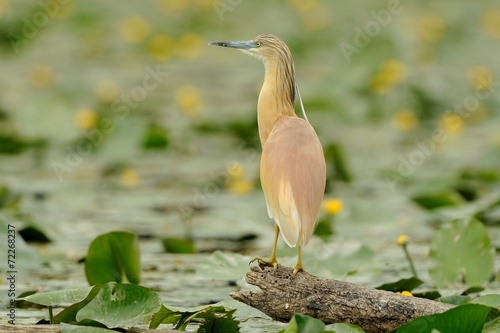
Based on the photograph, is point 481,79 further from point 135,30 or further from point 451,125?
point 135,30

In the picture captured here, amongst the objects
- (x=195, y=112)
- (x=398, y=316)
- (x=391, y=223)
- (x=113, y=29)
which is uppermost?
(x=113, y=29)

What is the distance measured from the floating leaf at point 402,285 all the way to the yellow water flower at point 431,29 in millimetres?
7223

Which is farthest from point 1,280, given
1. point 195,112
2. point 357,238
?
point 195,112

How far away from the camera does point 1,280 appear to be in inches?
166

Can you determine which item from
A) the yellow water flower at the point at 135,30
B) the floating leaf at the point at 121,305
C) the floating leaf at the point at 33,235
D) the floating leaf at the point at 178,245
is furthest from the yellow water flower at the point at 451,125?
the floating leaf at the point at 121,305

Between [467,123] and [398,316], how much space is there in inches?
Answer: 211

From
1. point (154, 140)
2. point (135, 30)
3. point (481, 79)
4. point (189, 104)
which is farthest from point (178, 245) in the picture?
point (135, 30)

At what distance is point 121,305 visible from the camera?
3188 millimetres

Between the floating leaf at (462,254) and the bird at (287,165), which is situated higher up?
the bird at (287,165)

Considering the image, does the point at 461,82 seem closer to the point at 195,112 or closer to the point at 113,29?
the point at 195,112

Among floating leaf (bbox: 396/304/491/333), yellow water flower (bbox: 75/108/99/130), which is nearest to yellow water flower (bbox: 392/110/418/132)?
yellow water flower (bbox: 75/108/99/130)

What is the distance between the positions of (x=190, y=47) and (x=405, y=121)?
3117 millimetres

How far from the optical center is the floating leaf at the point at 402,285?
142 inches

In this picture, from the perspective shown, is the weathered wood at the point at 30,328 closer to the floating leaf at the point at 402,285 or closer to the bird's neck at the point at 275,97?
the bird's neck at the point at 275,97
